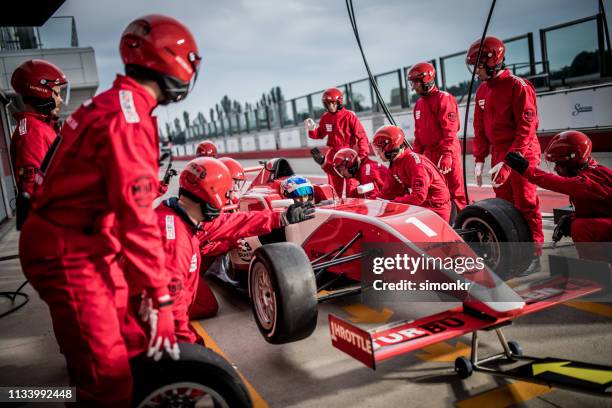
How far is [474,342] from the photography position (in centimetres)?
282

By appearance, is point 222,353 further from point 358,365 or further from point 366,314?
point 366,314

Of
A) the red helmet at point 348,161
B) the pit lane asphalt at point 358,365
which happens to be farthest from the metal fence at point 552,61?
the pit lane asphalt at point 358,365

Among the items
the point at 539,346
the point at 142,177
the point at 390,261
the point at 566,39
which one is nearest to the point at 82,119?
the point at 142,177

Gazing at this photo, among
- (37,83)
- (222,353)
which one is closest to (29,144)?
(37,83)

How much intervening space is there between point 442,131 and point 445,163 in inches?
17.7

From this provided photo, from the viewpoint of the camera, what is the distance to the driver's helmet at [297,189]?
4.48m

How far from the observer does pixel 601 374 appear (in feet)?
7.62

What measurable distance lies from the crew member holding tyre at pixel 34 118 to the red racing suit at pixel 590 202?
3.81 m

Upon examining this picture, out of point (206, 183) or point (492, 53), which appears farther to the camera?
point (492, 53)

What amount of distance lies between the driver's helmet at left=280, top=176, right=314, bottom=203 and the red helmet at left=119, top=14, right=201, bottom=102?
2410 mm

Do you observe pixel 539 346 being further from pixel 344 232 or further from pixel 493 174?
pixel 493 174

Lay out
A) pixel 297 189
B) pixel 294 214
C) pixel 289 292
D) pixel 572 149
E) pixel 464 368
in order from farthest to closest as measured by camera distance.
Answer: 1. pixel 297 189
2. pixel 572 149
3. pixel 294 214
4. pixel 289 292
5. pixel 464 368

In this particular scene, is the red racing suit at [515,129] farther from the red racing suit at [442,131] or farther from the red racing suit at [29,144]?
the red racing suit at [29,144]

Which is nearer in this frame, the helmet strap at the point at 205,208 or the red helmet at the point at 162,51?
the red helmet at the point at 162,51
